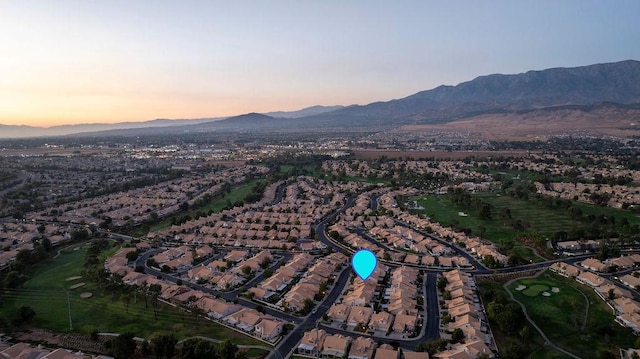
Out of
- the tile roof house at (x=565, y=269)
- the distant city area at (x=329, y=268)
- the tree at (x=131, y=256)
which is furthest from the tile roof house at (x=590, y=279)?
the tree at (x=131, y=256)

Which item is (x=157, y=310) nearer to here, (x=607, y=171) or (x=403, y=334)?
(x=403, y=334)

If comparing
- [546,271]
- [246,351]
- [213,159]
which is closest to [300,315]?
[246,351]

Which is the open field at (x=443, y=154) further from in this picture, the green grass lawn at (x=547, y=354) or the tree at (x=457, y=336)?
the tree at (x=457, y=336)

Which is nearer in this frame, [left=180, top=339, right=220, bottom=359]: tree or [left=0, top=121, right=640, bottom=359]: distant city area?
[left=180, top=339, right=220, bottom=359]: tree

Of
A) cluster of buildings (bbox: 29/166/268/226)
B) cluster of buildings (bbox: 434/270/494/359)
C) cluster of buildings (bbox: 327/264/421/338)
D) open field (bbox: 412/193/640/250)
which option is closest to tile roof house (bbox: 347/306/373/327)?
cluster of buildings (bbox: 327/264/421/338)

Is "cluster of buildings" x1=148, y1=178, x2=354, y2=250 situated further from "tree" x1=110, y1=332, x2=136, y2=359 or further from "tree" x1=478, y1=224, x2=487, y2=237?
"tree" x1=110, y1=332, x2=136, y2=359

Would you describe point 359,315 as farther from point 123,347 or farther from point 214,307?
point 123,347
